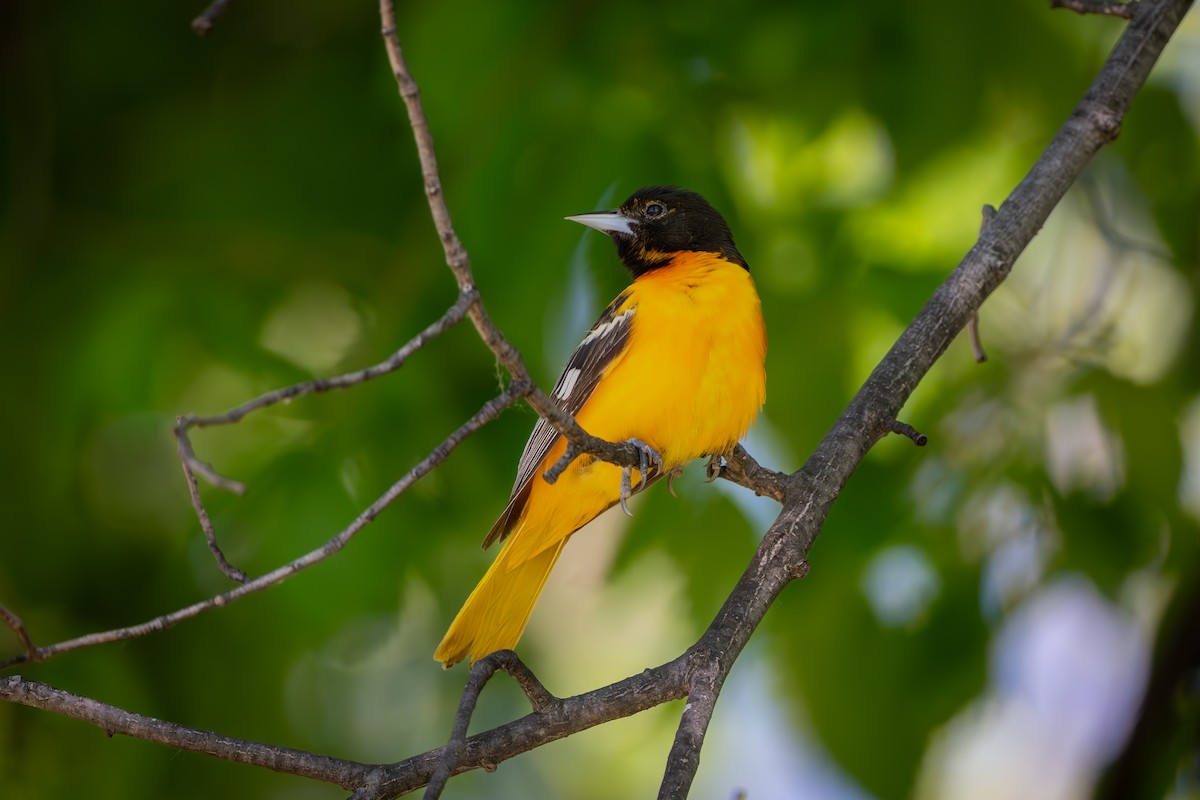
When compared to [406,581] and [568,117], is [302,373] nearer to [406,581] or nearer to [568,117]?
[406,581]

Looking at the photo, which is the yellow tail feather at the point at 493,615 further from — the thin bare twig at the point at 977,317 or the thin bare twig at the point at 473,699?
the thin bare twig at the point at 977,317

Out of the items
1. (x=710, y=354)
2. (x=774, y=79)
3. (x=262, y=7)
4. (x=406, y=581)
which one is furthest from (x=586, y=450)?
(x=262, y=7)

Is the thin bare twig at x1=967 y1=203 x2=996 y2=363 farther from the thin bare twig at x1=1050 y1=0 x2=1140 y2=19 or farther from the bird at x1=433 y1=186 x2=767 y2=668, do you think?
the bird at x1=433 y1=186 x2=767 y2=668

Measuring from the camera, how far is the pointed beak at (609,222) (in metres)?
4.33

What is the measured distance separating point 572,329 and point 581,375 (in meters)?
0.22

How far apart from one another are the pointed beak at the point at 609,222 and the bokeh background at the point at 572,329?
0.07 m

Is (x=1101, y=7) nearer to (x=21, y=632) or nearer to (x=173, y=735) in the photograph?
(x=173, y=735)

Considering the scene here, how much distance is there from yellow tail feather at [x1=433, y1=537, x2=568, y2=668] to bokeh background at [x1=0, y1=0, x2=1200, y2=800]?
350mm

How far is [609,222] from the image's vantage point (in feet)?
14.9

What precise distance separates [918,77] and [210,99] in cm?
282

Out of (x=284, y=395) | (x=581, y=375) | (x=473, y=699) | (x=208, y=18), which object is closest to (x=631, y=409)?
(x=581, y=375)

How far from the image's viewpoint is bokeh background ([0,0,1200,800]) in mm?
4094

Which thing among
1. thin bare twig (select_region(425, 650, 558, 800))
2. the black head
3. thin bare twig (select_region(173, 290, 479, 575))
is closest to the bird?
the black head

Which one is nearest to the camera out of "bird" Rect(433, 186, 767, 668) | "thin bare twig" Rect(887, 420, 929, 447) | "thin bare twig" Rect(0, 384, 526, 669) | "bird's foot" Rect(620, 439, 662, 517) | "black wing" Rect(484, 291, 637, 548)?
"thin bare twig" Rect(0, 384, 526, 669)
